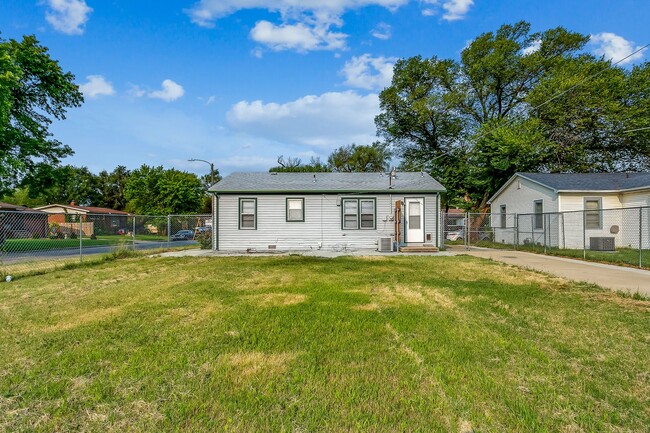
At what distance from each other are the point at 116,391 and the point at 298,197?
12464 millimetres

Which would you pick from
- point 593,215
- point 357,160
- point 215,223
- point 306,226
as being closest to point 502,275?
point 306,226

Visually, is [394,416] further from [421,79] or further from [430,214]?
[421,79]

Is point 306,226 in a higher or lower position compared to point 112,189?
lower

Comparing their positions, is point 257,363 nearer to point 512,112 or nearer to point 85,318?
point 85,318

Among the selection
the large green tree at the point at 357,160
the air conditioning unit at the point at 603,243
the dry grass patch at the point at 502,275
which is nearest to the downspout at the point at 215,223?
the dry grass patch at the point at 502,275

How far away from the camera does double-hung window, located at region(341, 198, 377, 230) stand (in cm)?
1482

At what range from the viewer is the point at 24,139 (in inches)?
736

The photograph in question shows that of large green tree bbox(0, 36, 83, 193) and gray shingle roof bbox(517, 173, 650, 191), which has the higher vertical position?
large green tree bbox(0, 36, 83, 193)

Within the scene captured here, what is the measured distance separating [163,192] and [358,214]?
26.4m

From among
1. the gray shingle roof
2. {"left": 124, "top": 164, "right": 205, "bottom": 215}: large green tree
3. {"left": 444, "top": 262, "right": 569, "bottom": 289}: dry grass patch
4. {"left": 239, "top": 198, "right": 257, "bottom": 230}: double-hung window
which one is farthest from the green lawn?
{"left": 124, "top": 164, "right": 205, "bottom": 215}: large green tree

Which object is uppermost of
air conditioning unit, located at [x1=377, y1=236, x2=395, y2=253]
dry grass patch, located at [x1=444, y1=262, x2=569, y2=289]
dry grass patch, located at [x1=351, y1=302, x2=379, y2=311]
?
air conditioning unit, located at [x1=377, y1=236, x2=395, y2=253]

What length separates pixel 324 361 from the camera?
3.08 metres

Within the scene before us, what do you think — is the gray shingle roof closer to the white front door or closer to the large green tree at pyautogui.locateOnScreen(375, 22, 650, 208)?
the large green tree at pyautogui.locateOnScreen(375, 22, 650, 208)

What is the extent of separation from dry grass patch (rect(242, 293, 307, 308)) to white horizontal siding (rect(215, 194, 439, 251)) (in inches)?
353
